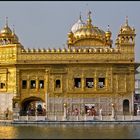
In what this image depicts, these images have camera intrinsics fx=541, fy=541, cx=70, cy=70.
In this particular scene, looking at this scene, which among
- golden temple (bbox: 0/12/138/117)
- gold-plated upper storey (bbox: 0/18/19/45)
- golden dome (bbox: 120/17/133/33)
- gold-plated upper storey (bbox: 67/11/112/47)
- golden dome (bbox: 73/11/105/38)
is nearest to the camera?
golden temple (bbox: 0/12/138/117)

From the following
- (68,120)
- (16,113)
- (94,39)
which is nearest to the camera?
(68,120)

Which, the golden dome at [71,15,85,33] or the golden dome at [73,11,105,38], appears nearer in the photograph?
the golden dome at [73,11,105,38]

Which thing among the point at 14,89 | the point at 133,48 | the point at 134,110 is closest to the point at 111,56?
the point at 133,48

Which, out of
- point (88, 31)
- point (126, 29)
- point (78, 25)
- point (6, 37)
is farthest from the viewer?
point (78, 25)

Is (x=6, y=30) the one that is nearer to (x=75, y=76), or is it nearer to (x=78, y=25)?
(x=78, y=25)

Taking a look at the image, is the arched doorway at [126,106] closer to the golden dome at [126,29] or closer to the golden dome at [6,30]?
the golden dome at [126,29]

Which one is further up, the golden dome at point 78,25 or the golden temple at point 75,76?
the golden dome at point 78,25

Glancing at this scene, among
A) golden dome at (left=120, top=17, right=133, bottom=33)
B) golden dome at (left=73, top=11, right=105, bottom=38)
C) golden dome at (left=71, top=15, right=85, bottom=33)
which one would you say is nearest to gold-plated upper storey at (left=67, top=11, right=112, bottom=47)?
golden dome at (left=73, top=11, right=105, bottom=38)

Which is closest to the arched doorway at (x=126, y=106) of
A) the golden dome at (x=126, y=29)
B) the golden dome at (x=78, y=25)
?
the golden dome at (x=126, y=29)

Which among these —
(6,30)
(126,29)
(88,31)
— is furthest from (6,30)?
(126,29)

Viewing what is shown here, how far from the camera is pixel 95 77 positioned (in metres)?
40.1

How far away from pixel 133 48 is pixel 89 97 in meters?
4.93

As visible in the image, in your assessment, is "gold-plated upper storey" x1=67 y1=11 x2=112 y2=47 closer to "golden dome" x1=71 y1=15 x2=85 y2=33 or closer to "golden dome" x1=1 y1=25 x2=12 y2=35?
"golden dome" x1=71 y1=15 x2=85 y2=33

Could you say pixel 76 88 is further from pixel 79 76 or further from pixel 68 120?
pixel 68 120
